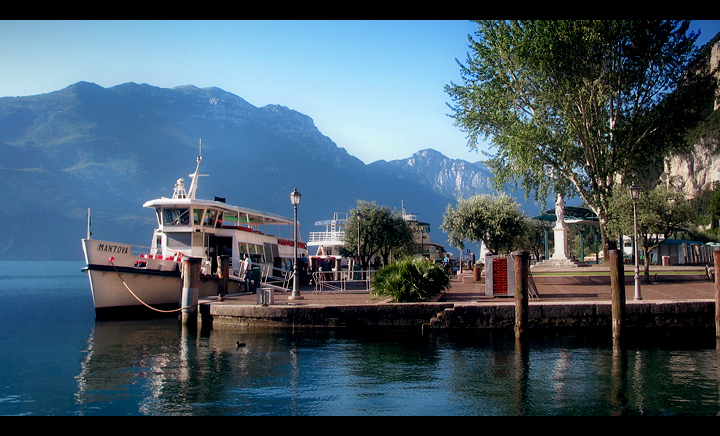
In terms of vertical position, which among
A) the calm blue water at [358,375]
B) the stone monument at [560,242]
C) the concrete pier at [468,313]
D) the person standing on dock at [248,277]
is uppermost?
the stone monument at [560,242]

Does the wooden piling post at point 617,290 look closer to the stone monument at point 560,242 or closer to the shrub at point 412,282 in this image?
the shrub at point 412,282

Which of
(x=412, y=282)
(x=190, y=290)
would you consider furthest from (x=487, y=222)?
(x=190, y=290)

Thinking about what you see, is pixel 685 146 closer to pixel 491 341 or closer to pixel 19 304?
pixel 491 341

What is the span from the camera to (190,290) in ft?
67.2

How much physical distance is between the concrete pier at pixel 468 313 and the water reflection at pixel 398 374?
441mm

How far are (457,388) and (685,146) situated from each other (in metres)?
27.2

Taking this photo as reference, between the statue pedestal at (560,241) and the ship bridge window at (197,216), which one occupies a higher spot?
the ship bridge window at (197,216)

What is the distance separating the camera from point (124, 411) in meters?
9.74

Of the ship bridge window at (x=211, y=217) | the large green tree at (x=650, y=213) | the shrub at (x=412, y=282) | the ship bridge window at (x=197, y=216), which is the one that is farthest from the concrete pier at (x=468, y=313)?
the large green tree at (x=650, y=213)

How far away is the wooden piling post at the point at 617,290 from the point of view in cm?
1527

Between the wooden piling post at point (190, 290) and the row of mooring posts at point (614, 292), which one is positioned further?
the wooden piling post at point (190, 290)

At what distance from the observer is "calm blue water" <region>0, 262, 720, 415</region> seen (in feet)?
32.6

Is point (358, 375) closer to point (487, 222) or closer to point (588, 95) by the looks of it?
point (588, 95)

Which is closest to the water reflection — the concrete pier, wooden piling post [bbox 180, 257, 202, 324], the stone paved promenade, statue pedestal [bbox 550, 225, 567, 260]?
the concrete pier
